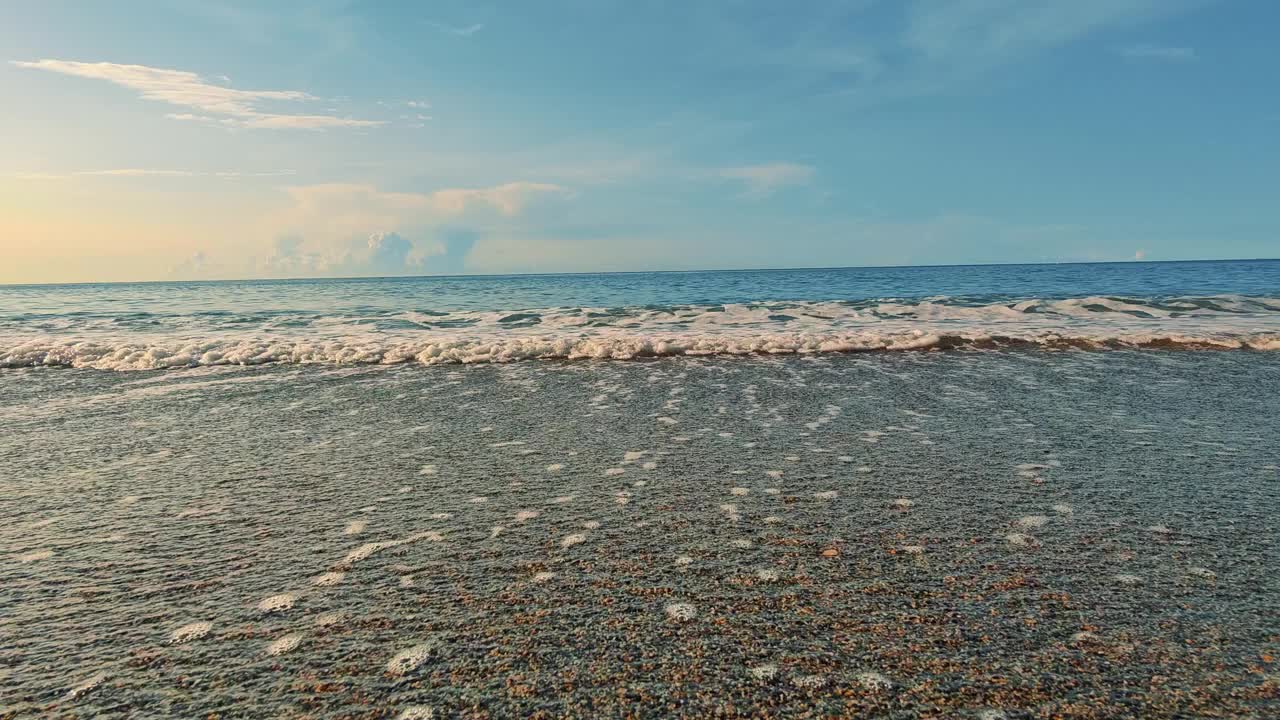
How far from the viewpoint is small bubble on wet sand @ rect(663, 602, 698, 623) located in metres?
2.15

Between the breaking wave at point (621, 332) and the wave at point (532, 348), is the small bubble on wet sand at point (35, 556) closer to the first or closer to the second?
the wave at point (532, 348)

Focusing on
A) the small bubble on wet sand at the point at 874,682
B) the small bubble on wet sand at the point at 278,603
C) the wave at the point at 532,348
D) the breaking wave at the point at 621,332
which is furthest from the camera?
the breaking wave at the point at 621,332

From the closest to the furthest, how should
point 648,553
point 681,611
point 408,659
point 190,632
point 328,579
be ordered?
point 408,659 → point 190,632 → point 681,611 → point 328,579 → point 648,553

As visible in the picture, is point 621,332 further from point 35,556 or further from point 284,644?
point 284,644

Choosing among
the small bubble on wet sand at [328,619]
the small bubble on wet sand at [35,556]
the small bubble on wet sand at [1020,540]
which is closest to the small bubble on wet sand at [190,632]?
the small bubble on wet sand at [328,619]

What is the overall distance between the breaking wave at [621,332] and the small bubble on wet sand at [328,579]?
690 cm

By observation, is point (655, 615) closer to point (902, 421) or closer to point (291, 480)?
point (291, 480)

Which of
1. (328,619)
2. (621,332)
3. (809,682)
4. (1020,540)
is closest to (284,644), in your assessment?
(328,619)

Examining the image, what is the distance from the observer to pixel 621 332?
1272cm

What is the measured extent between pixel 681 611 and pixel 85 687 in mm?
1688

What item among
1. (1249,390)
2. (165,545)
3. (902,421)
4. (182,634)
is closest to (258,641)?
(182,634)

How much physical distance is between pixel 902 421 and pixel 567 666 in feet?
13.0

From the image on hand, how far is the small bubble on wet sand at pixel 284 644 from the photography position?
1.98 metres

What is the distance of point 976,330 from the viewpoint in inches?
455
